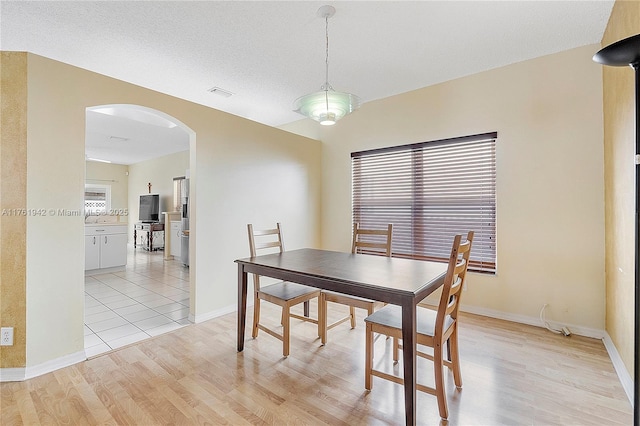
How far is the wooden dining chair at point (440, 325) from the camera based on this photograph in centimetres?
159

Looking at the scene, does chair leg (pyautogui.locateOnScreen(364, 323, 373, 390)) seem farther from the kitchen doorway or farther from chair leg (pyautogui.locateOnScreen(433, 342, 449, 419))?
the kitchen doorway

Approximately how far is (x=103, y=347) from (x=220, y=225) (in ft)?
4.95

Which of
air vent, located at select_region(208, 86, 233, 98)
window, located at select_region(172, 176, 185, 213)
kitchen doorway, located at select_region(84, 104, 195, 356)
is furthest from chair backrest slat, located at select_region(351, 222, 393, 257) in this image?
window, located at select_region(172, 176, 185, 213)

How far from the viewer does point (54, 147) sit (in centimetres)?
224

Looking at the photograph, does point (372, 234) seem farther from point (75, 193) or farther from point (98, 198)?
point (98, 198)

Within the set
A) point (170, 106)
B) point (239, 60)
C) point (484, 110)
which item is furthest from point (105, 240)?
point (484, 110)

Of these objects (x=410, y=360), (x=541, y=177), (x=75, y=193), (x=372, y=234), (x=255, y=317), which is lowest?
(x=255, y=317)

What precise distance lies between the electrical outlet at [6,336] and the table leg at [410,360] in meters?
2.70

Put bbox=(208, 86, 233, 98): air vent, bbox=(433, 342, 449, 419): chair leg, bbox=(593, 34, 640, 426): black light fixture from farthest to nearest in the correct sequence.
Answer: bbox=(208, 86, 233, 98): air vent
bbox=(433, 342, 449, 419): chair leg
bbox=(593, 34, 640, 426): black light fixture

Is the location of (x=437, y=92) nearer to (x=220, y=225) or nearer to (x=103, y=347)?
(x=220, y=225)

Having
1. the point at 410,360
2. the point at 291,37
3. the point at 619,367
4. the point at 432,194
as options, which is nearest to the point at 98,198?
the point at 291,37

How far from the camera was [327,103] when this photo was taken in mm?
2145

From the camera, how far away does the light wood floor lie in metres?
1.68

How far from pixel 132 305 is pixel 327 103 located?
11.3 ft
